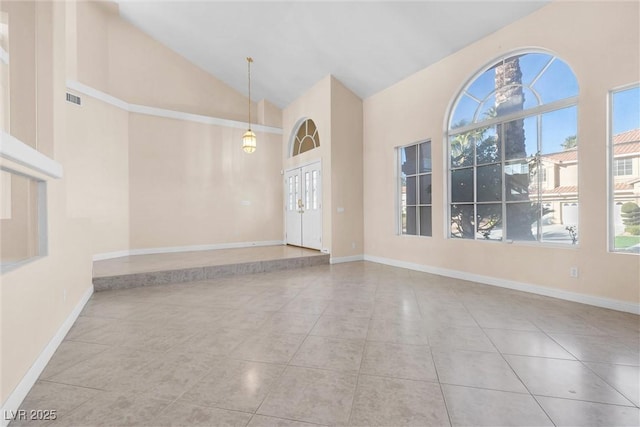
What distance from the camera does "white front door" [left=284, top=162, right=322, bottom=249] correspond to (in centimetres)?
662

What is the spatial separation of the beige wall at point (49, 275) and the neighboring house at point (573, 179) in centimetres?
503

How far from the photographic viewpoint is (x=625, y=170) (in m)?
3.17

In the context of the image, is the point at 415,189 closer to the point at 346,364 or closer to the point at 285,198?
the point at 285,198

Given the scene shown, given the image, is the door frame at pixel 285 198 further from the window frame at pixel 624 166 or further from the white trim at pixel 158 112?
the window frame at pixel 624 166

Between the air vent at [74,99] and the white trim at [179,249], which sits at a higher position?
the air vent at [74,99]

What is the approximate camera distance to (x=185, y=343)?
2.43 m

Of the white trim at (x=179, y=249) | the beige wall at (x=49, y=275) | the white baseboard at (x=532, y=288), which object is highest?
the beige wall at (x=49, y=275)

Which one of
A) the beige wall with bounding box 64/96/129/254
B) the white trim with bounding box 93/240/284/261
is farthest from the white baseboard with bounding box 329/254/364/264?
the beige wall with bounding box 64/96/129/254

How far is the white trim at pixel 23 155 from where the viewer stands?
1.45 metres

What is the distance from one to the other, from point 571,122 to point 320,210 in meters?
4.32

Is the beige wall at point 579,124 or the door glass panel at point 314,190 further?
the door glass panel at point 314,190

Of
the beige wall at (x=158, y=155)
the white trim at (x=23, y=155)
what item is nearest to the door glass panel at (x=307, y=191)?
the beige wall at (x=158, y=155)

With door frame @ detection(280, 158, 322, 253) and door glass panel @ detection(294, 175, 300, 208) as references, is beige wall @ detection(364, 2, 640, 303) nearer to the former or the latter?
door frame @ detection(280, 158, 322, 253)

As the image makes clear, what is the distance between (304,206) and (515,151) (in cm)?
438
